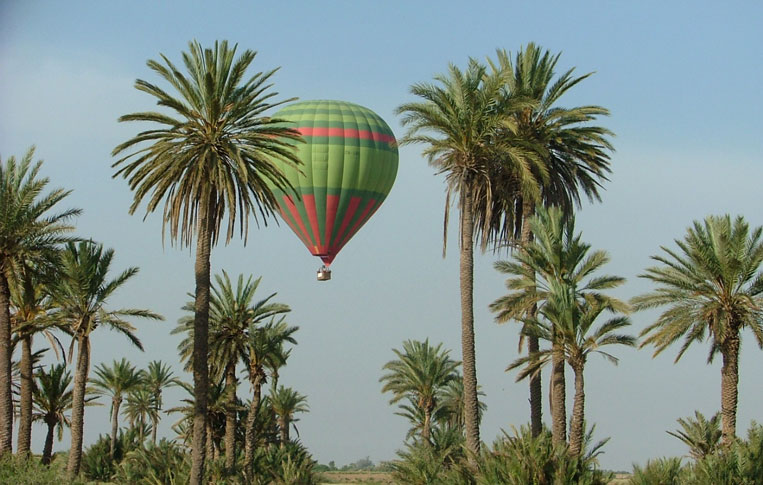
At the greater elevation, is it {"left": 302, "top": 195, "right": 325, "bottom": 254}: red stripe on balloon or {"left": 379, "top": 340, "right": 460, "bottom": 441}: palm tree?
{"left": 302, "top": 195, "right": 325, "bottom": 254}: red stripe on balloon

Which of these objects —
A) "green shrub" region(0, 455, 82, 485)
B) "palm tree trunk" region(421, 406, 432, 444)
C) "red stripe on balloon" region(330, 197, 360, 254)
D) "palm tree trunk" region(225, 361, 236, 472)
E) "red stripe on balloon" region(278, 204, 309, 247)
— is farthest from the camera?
"red stripe on balloon" region(278, 204, 309, 247)

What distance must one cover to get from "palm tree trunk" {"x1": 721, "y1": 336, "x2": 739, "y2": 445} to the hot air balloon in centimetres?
3690

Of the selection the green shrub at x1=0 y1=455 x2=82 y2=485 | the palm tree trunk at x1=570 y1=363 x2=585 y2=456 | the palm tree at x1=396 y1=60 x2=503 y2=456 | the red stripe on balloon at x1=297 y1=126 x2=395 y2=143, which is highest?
the red stripe on balloon at x1=297 y1=126 x2=395 y2=143

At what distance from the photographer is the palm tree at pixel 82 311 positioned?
5244cm

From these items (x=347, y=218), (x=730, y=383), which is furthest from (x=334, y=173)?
(x=730, y=383)

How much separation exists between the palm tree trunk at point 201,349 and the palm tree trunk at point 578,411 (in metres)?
→ 14.2

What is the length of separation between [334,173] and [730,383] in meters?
38.3

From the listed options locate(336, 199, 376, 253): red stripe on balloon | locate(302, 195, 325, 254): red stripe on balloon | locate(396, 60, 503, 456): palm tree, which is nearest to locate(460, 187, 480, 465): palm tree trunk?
locate(396, 60, 503, 456): palm tree

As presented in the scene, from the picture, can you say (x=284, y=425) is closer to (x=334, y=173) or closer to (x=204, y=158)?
(x=334, y=173)

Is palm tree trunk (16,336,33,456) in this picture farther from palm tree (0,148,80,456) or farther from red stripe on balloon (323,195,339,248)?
red stripe on balloon (323,195,339,248)

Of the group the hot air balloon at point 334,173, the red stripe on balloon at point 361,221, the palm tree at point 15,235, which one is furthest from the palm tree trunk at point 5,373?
the red stripe on balloon at point 361,221

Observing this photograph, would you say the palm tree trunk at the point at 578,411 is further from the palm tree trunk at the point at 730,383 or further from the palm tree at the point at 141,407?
the palm tree at the point at 141,407

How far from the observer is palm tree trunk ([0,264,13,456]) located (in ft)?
144

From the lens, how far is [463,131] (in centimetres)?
4916
